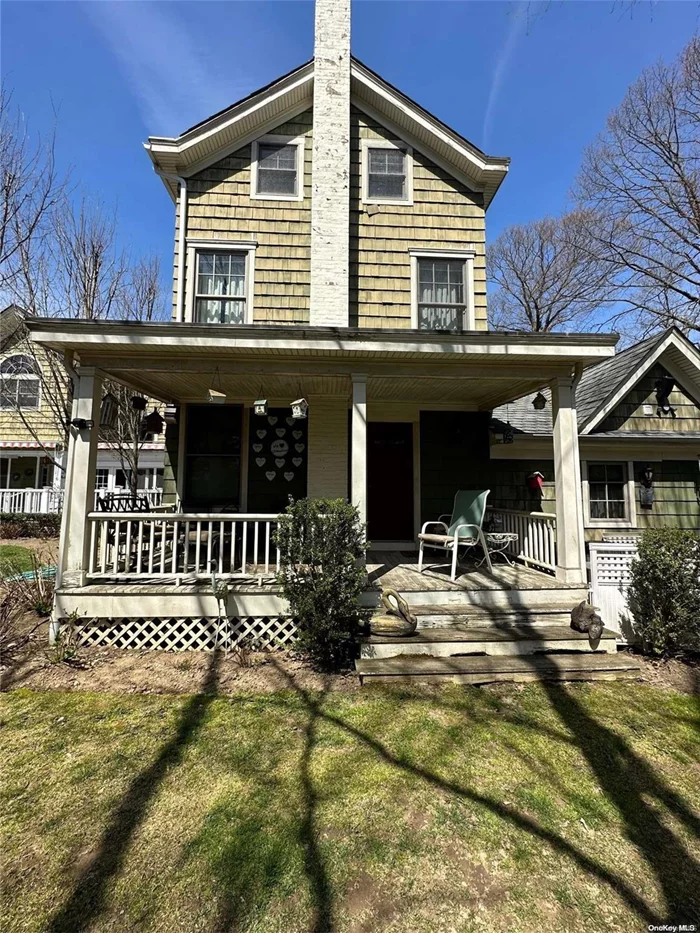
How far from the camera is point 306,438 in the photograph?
23.9 feet

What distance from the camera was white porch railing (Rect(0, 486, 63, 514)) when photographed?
44.9 ft

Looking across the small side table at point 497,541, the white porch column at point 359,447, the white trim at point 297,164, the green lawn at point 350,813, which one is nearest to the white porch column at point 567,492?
the small side table at point 497,541

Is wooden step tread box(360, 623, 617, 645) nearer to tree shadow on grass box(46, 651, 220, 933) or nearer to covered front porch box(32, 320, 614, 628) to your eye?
covered front porch box(32, 320, 614, 628)

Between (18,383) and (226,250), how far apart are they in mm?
11606

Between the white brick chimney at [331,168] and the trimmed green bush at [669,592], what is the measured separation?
5.19 m

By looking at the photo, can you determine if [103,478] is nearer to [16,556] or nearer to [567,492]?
[16,556]

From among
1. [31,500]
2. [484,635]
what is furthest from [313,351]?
[31,500]

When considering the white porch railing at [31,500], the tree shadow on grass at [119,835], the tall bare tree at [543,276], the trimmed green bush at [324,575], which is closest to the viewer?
the tree shadow on grass at [119,835]

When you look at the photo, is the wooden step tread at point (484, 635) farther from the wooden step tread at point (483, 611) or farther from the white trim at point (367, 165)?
the white trim at point (367, 165)

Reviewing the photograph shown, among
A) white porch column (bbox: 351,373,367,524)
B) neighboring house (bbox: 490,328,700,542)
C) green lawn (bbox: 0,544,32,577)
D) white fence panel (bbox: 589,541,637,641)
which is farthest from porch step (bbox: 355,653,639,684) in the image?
green lawn (bbox: 0,544,32,577)

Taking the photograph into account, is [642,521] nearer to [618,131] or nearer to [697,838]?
[697,838]

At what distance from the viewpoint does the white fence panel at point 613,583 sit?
16.1 ft

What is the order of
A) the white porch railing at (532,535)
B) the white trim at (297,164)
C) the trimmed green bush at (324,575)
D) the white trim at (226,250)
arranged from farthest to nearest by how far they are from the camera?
the white trim at (297,164) → the white trim at (226,250) → the white porch railing at (532,535) → the trimmed green bush at (324,575)

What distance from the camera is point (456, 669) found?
4.12 m
